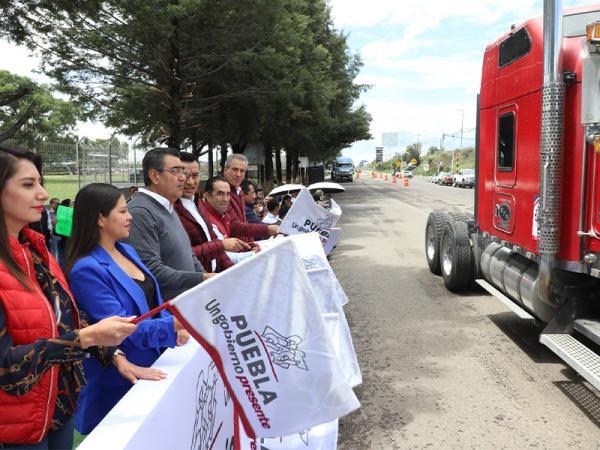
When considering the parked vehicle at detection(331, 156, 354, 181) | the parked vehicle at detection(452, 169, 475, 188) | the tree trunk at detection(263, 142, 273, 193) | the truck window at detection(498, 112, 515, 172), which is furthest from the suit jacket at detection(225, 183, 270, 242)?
the parked vehicle at detection(331, 156, 354, 181)

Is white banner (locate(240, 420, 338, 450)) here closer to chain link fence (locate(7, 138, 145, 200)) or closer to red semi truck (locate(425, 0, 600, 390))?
red semi truck (locate(425, 0, 600, 390))

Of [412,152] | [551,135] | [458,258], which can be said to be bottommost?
[458,258]

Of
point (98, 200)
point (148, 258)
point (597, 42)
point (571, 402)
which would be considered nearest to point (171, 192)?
point (148, 258)

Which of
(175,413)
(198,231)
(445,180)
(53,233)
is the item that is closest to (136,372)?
(175,413)

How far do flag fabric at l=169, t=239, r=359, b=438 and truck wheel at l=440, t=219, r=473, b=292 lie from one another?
582 cm

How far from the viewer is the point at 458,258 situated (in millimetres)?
7270

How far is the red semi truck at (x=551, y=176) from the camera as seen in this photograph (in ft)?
13.6

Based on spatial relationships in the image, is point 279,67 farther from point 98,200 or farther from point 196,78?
point 98,200

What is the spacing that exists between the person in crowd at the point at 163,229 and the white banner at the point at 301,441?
92 cm

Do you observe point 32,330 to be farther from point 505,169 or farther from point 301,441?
point 505,169

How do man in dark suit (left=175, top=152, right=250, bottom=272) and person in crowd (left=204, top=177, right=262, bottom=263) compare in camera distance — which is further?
person in crowd (left=204, top=177, right=262, bottom=263)

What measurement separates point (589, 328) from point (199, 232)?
323cm

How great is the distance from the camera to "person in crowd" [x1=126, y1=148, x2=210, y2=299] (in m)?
2.94

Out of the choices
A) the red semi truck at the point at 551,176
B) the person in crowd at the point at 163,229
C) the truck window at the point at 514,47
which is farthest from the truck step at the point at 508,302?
the person in crowd at the point at 163,229
